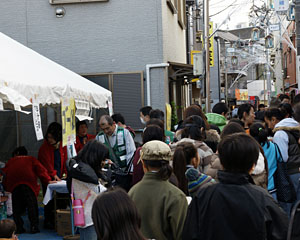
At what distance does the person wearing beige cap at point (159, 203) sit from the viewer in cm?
389

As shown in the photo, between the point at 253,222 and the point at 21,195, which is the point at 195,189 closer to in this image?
the point at 253,222

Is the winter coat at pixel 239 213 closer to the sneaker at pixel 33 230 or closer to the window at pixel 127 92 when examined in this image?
the sneaker at pixel 33 230

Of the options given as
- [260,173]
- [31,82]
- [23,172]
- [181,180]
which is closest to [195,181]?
[181,180]

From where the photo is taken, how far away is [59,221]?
848 cm

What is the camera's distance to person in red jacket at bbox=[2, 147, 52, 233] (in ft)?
28.1

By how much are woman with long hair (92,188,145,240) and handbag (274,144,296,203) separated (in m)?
3.96

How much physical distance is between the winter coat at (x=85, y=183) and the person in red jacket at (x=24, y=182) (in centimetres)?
298

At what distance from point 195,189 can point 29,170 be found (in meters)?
5.35

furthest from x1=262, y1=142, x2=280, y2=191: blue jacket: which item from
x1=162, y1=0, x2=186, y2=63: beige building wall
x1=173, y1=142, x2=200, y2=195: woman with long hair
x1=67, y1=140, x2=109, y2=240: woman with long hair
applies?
x1=162, y1=0, x2=186, y2=63: beige building wall

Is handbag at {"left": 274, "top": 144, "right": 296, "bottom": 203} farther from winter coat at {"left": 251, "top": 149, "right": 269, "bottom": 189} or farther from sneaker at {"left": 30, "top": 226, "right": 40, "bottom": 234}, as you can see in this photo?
sneaker at {"left": 30, "top": 226, "right": 40, "bottom": 234}

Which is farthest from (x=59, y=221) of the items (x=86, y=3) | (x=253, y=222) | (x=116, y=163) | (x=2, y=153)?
(x=86, y=3)

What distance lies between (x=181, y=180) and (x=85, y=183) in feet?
4.53

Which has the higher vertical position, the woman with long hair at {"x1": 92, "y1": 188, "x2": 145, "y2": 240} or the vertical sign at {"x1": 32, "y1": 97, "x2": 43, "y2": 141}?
the vertical sign at {"x1": 32, "y1": 97, "x2": 43, "y2": 141}

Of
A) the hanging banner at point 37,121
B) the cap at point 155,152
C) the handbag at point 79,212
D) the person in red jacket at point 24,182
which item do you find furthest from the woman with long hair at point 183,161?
the person in red jacket at point 24,182
